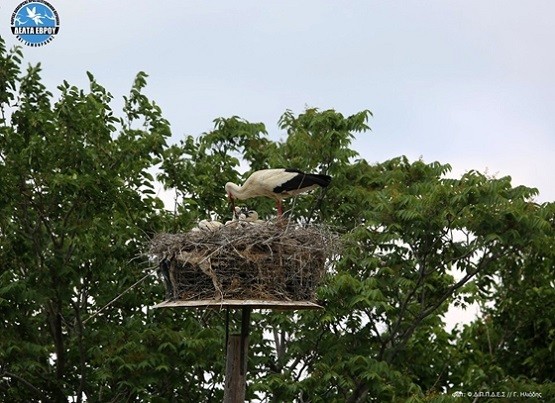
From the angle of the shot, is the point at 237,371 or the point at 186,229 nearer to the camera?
the point at 237,371

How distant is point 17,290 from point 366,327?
4472 mm

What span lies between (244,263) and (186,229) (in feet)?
21.3

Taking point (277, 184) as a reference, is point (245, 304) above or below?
below

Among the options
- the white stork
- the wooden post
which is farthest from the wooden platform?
the white stork

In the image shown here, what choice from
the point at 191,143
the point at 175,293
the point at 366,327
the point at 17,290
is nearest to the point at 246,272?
the point at 175,293

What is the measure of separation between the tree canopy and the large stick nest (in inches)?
189

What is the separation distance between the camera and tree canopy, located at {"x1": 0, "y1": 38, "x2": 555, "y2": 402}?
16719 mm

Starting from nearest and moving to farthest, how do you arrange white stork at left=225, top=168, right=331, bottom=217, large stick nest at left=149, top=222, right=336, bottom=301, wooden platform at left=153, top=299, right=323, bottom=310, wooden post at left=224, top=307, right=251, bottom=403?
wooden platform at left=153, top=299, right=323, bottom=310 < large stick nest at left=149, top=222, right=336, bottom=301 < wooden post at left=224, top=307, right=251, bottom=403 < white stork at left=225, top=168, right=331, bottom=217

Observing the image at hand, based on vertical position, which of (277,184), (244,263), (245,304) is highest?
(277,184)

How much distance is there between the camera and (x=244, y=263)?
35.1 ft

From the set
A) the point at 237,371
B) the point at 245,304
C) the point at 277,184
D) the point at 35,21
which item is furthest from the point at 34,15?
the point at 245,304

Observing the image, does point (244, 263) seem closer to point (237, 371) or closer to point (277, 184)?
point (237, 371)

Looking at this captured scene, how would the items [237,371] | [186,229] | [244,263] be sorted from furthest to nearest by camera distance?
1. [186,229]
2. [237,371]
3. [244,263]

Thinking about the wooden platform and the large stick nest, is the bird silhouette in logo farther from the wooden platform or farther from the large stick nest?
the wooden platform
